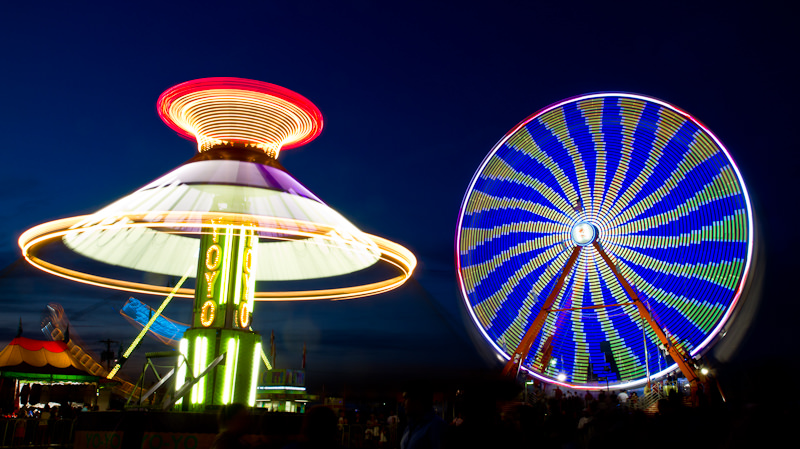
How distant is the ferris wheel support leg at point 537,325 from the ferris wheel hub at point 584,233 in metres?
0.37

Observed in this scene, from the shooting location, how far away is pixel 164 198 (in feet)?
44.3

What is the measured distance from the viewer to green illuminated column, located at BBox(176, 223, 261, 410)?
13680 millimetres

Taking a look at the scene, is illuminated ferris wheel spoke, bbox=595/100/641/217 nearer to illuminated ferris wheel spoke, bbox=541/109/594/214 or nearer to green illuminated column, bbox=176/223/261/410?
illuminated ferris wheel spoke, bbox=541/109/594/214


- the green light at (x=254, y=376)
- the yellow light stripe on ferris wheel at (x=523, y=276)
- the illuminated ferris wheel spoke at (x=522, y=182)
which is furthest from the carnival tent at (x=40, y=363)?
the illuminated ferris wheel spoke at (x=522, y=182)

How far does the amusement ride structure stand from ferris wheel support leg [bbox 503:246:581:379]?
608 centimetres

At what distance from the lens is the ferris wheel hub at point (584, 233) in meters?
21.2

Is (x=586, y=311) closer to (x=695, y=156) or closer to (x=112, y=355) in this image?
(x=695, y=156)

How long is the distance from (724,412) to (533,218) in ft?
55.6

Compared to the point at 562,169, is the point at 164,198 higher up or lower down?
lower down

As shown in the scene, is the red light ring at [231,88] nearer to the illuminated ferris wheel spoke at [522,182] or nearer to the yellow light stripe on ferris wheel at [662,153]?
the illuminated ferris wheel spoke at [522,182]

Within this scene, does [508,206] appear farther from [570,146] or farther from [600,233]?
[600,233]

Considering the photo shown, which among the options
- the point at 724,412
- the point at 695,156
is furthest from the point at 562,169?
the point at 724,412

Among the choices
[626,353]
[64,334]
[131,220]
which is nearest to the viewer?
[131,220]

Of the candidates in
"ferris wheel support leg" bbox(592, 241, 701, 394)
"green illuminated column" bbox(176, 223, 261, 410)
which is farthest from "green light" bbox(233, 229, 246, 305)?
"ferris wheel support leg" bbox(592, 241, 701, 394)
